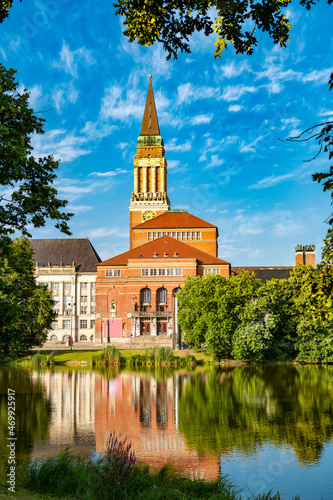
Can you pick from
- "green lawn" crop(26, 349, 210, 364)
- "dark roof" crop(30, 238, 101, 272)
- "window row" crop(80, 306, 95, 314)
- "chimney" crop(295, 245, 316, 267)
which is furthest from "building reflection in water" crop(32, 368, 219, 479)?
"dark roof" crop(30, 238, 101, 272)

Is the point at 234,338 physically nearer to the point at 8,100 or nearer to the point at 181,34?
the point at 8,100

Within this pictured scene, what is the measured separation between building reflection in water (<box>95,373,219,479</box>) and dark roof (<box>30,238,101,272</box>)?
225ft

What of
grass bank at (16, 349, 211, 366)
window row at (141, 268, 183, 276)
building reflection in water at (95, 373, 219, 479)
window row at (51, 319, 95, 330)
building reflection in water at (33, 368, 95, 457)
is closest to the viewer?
building reflection in water at (95, 373, 219, 479)

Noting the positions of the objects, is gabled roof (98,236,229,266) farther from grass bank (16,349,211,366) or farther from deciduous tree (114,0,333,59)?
deciduous tree (114,0,333,59)

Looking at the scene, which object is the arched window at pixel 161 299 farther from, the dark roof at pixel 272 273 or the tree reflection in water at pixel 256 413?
the tree reflection in water at pixel 256 413

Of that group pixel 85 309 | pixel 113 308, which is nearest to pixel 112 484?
pixel 113 308

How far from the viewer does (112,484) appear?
1094cm

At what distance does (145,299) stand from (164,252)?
894 centimetres

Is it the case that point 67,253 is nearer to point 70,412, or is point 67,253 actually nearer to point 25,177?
point 70,412

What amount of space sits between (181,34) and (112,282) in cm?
7943

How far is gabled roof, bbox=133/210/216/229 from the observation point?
322ft

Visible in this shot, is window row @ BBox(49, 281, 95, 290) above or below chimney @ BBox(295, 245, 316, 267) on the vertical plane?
below

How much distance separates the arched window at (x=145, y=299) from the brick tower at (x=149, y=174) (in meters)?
32.5

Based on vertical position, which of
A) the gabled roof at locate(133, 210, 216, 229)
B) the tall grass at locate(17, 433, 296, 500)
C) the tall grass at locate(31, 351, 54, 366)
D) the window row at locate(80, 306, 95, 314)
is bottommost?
the tall grass at locate(31, 351, 54, 366)
